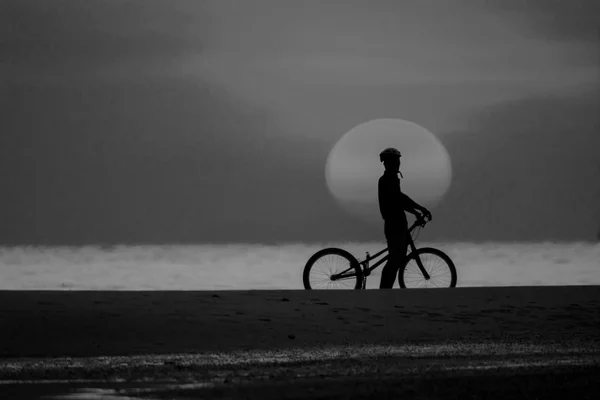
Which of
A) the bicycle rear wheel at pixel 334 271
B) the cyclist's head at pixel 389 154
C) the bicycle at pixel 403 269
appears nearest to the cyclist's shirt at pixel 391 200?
the cyclist's head at pixel 389 154

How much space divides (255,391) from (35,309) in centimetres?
561

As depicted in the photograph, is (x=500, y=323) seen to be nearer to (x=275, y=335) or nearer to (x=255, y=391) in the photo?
(x=275, y=335)

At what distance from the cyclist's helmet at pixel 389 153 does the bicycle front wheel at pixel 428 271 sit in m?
1.57

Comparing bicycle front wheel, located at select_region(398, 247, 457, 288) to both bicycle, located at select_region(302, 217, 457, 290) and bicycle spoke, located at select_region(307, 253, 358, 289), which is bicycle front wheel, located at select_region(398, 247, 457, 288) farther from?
bicycle spoke, located at select_region(307, 253, 358, 289)

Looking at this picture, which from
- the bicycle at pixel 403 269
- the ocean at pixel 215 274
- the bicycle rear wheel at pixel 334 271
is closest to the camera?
the bicycle at pixel 403 269

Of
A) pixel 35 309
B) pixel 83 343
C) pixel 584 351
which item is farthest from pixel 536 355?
pixel 35 309

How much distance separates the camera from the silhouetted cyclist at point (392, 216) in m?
16.4

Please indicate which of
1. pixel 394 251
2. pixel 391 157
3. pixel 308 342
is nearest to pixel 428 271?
pixel 394 251

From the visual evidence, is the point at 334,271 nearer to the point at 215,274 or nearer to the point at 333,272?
the point at 333,272

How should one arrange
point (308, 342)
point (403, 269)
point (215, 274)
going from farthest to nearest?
point (215, 274) → point (403, 269) → point (308, 342)

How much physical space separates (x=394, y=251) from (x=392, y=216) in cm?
56

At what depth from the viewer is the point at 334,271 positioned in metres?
16.9

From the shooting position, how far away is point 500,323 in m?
11.8

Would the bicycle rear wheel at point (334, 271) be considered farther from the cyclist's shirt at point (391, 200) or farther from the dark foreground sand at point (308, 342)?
the dark foreground sand at point (308, 342)
